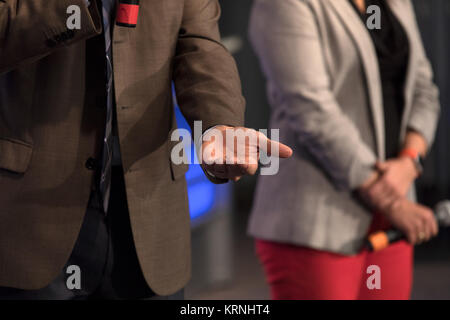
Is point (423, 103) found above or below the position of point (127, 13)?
below

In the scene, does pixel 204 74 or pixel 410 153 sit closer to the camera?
pixel 204 74

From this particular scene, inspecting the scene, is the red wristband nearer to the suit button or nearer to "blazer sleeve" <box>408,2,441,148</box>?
"blazer sleeve" <box>408,2,441,148</box>

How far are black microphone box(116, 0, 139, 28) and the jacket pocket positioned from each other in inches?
10.8

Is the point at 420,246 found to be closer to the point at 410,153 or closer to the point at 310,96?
the point at 410,153

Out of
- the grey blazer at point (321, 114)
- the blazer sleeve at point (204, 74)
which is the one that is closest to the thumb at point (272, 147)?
the blazer sleeve at point (204, 74)

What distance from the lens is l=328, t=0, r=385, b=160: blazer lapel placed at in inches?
61.3

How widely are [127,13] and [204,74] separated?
0.56ft

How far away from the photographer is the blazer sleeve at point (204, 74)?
3.38 ft

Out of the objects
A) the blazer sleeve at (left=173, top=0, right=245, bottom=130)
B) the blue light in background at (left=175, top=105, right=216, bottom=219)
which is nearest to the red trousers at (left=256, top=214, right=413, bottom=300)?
the blazer sleeve at (left=173, top=0, right=245, bottom=130)

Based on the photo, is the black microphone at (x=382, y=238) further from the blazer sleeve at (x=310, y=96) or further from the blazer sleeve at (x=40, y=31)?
the blazer sleeve at (x=40, y=31)

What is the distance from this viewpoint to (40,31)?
96 centimetres

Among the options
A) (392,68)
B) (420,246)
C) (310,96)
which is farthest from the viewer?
(420,246)

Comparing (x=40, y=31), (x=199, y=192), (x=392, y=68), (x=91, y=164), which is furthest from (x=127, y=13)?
(x=199, y=192)
